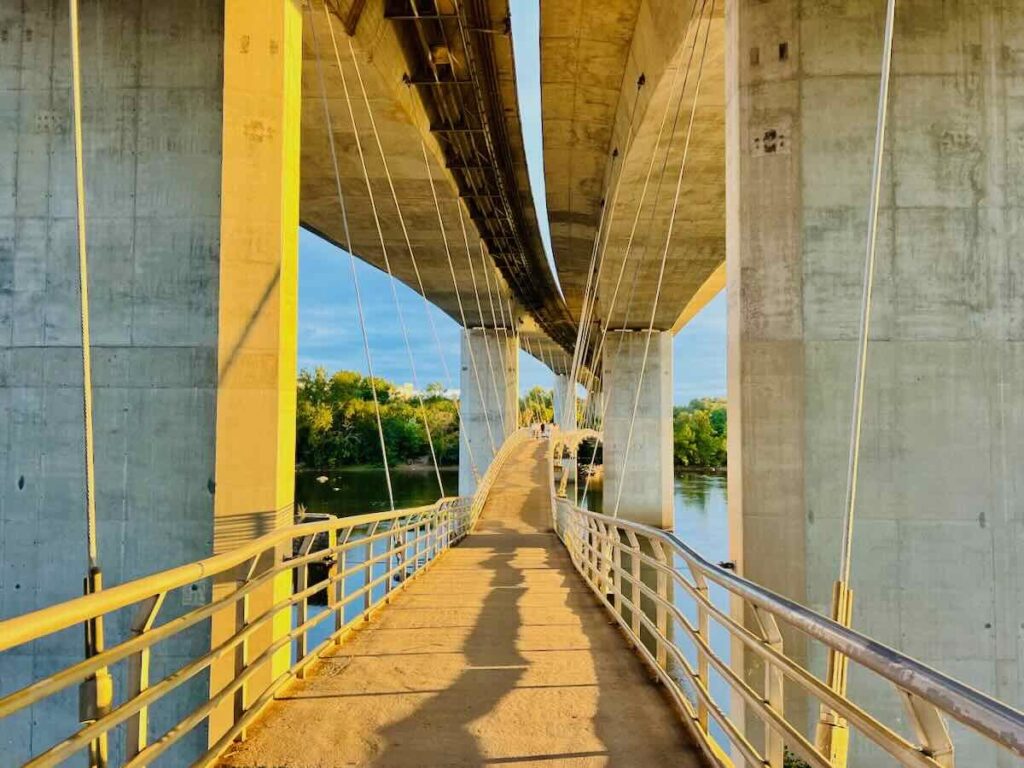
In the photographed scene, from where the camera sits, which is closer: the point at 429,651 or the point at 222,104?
the point at 429,651

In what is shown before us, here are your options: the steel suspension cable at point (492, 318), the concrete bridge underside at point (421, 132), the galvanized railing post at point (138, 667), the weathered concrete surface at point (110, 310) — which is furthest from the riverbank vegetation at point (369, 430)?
the galvanized railing post at point (138, 667)

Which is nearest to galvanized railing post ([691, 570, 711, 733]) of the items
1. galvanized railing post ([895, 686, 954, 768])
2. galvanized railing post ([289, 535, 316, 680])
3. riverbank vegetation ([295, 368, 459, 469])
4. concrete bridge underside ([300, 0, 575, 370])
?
galvanized railing post ([895, 686, 954, 768])

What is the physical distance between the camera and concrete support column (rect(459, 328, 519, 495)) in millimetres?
39281

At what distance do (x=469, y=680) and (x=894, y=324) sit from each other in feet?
18.6

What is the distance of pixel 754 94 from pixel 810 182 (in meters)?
1.13

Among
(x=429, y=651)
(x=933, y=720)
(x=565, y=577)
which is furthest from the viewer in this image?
(x=565, y=577)

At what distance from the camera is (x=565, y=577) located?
34.8 ft

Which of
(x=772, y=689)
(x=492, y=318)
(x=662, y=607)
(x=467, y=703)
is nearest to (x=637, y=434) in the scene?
(x=492, y=318)

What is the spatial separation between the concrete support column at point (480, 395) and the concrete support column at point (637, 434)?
19.0ft

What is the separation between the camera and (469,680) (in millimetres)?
4918

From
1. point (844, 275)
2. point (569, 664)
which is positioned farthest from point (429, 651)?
point (844, 275)

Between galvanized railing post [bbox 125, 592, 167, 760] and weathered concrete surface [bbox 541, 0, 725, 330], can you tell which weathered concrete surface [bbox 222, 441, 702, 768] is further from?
weathered concrete surface [bbox 541, 0, 725, 330]

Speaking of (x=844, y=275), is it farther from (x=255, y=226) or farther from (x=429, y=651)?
(x=255, y=226)

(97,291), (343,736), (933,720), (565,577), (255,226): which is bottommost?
(565,577)
